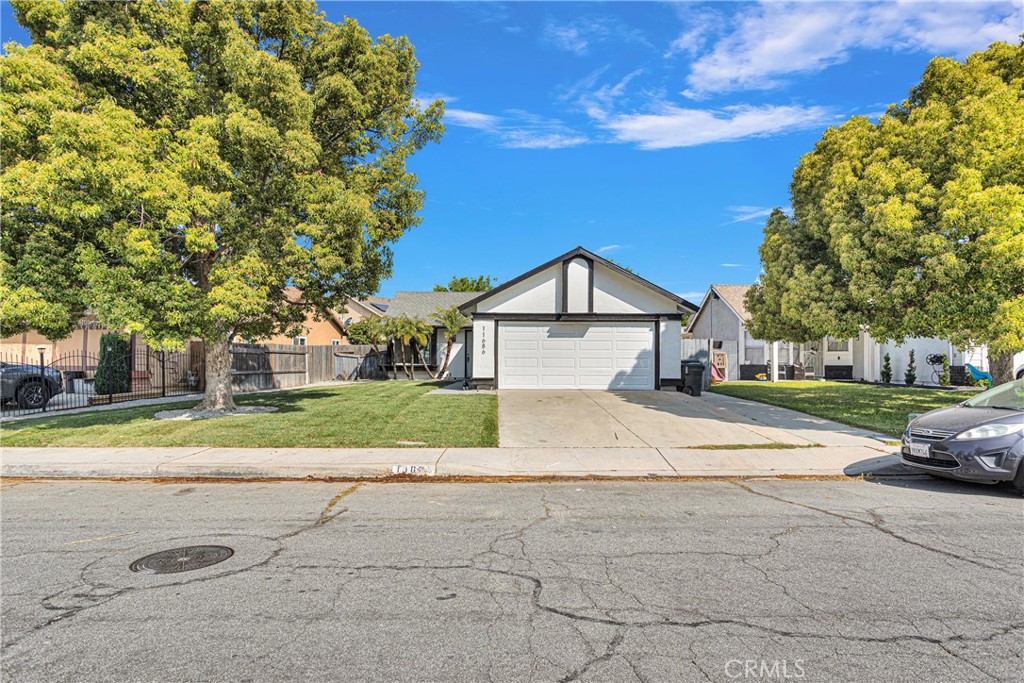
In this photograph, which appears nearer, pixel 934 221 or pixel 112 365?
pixel 934 221

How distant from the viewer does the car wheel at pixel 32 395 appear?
16.1m

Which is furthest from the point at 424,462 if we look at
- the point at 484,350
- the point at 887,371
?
the point at 887,371

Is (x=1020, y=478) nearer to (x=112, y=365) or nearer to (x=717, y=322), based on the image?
(x=112, y=365)

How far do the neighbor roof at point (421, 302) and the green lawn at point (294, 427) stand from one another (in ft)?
55.0

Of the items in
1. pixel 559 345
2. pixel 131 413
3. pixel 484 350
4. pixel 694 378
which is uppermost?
pixel 559 345

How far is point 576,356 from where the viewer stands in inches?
832

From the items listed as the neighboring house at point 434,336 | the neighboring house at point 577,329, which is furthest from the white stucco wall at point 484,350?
the neighboring house at point 434,336

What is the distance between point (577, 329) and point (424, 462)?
13.2m

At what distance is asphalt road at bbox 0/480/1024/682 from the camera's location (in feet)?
10.6

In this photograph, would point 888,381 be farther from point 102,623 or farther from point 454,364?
point 102,623

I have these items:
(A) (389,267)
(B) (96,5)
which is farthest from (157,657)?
(B) (96,5)

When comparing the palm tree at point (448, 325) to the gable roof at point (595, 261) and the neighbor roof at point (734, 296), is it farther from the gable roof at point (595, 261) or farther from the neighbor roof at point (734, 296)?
the neighbor roof at point (734, 296)

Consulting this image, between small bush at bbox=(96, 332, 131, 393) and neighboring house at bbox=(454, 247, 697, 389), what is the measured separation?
1111 cm

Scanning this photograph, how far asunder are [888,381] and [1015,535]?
24411mm
